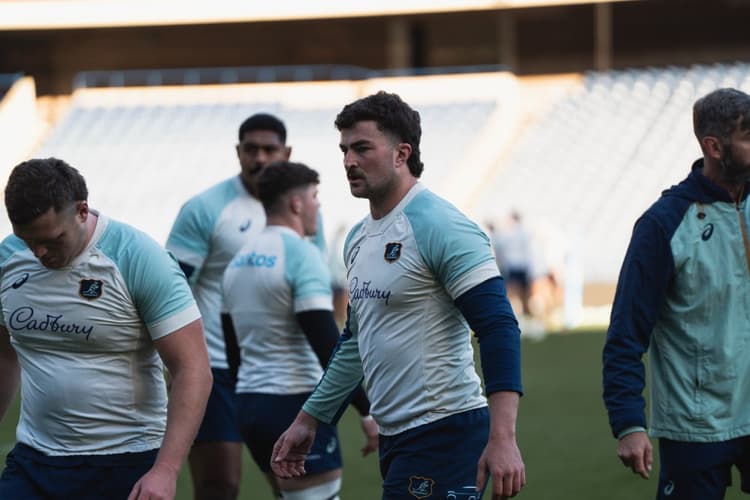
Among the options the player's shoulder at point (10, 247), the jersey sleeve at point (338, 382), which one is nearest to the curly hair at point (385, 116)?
the jersey sleeve at point (338, 382)

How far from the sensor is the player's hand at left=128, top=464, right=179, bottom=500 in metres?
3.81

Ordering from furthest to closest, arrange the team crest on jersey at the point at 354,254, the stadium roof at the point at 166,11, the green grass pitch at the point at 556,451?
the stadium roof at the point at 166,11 < the green grass pitch at the point at 556,451 < the team crest on jersey at the point at 354,254

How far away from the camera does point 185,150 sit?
32906mm

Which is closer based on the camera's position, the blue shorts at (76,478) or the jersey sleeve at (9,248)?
the blue shorts at (76,478)

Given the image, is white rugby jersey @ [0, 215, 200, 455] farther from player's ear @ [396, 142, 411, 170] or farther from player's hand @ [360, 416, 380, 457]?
player's hand @ [360, 416, 380, 457]

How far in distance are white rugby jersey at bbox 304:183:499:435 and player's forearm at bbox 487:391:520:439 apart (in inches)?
13.5

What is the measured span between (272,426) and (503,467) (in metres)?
2.34

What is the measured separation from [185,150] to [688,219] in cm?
2945

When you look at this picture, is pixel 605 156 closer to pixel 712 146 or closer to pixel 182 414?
pixel 712 146

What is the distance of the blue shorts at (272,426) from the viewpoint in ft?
18.6

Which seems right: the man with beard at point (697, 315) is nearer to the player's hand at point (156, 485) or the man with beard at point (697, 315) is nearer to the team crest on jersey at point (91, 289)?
the player's hand at point (156, 485)

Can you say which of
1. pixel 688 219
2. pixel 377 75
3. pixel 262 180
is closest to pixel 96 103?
pixel 377 75

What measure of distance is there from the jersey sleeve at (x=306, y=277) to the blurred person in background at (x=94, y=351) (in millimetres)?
1543

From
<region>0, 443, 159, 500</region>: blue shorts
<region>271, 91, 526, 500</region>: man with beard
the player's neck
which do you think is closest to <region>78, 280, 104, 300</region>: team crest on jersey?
<region>0, 443, 159, 500</region>: blue shorts
